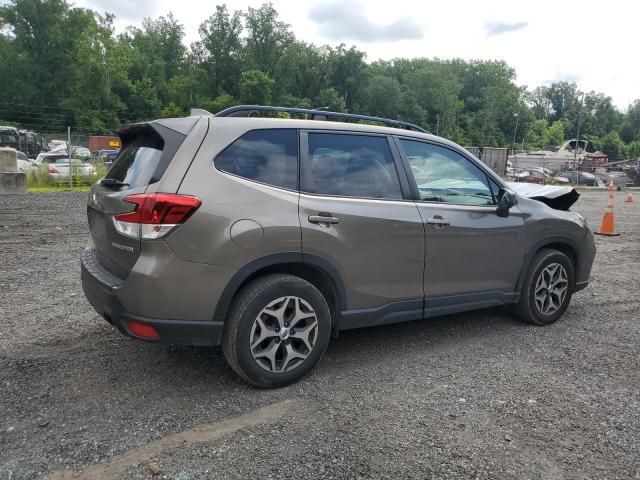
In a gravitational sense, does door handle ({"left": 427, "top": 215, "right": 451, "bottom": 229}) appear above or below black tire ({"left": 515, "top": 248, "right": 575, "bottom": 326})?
above

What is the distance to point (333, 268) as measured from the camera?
11.3 feet

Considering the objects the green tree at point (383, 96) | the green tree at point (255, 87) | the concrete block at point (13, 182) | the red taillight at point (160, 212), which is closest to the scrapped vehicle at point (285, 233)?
the red taillight at point (160, 212)

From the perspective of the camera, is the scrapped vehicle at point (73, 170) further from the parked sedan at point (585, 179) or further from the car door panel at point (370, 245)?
the parked sedan at point (585, 179)

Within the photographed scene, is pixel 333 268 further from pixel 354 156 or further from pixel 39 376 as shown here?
pixel 39 376

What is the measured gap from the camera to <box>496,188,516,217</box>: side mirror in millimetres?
4289

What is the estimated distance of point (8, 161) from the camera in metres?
Result: 15.2

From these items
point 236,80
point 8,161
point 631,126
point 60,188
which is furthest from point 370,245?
point 631,126

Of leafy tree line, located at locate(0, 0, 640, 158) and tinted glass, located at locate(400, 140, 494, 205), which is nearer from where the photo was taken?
tinted glass, located at locate(400, 140, 494, 205)

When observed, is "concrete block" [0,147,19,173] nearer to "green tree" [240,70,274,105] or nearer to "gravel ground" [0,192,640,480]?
"gravel ground" [0,192,640,480]

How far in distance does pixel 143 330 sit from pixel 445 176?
2588 millimetres

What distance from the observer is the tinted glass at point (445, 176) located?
3982 mm

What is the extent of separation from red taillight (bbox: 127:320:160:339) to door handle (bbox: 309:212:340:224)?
1.17 m

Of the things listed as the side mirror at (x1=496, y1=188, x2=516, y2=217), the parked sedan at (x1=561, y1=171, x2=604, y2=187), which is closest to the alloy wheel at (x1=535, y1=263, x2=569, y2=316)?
the side mirror at (x1=496, y1=188, x2=516, y2=217)

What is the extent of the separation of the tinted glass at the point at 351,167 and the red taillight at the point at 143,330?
1311 mm
